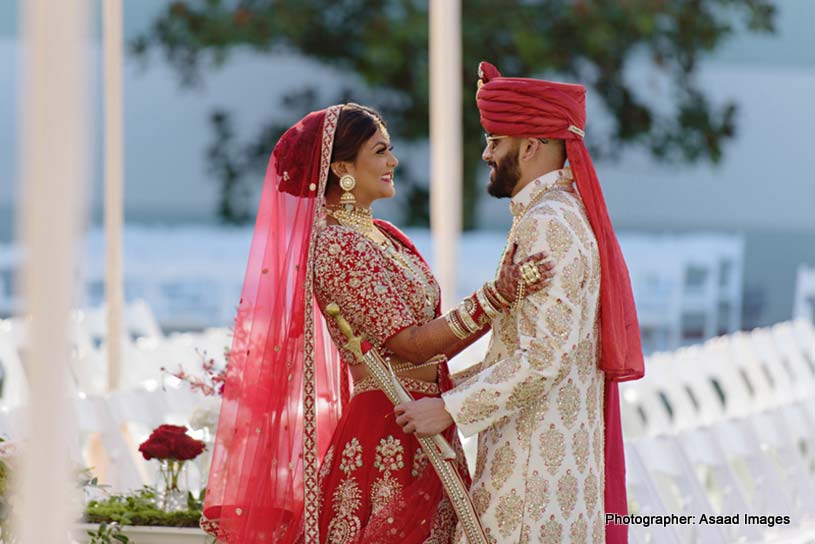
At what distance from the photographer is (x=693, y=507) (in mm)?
5402

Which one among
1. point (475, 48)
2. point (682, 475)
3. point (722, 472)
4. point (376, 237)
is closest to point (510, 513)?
point (376, 237)

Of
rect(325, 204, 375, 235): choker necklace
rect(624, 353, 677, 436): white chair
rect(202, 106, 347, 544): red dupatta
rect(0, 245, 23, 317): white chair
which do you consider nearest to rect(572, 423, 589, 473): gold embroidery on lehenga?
rect(202, 106, 347, 544): red dupatta

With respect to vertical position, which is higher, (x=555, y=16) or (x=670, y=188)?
(x=555, y=16)

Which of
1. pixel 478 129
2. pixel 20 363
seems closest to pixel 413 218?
pixel 478 129

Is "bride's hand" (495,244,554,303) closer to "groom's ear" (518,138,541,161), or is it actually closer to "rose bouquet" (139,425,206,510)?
"groom's ear" (518,138,541,161)

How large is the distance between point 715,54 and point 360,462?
13171 millimetres

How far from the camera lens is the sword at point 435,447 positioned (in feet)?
13.3

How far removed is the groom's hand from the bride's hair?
2.33 ft

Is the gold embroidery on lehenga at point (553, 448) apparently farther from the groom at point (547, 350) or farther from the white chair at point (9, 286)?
the white chair at point (9, 286)

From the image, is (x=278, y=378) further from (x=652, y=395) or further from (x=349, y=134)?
(x=652, y=395)

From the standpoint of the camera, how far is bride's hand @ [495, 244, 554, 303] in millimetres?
3916

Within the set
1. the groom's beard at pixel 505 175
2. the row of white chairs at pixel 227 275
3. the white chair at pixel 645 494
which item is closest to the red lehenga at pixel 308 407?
the groom's beard at pixel 505 175

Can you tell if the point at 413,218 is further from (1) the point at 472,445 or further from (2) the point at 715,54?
(1) the point at 472,445

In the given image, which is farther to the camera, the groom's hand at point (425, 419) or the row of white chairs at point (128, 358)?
the row of white chairs at point (128, 358)
